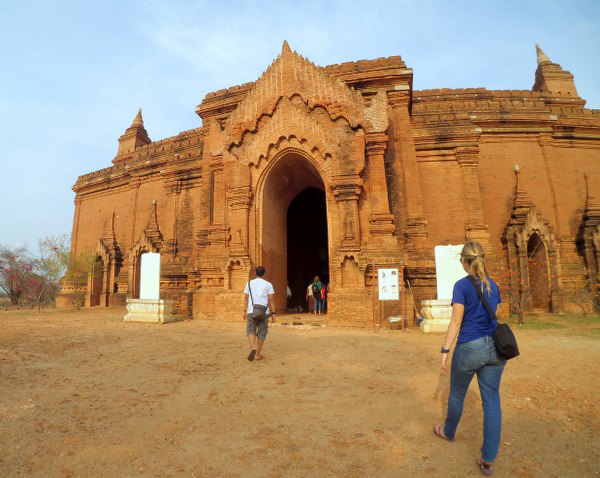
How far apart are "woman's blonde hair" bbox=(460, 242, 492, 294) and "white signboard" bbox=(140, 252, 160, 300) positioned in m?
10.1

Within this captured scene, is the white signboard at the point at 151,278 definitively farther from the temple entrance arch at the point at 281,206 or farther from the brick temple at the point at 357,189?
the temple entrance arch at the point at 281,206

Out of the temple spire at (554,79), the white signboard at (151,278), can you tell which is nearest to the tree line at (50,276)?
the white signboard at (151,278)

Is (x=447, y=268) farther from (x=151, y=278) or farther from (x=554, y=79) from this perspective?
(x=554, y=79)

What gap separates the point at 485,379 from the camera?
2.61 m

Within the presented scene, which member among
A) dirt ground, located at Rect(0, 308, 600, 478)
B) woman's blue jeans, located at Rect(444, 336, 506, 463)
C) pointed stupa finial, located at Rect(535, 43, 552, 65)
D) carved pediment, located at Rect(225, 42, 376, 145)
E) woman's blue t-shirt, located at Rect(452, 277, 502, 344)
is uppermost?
pointed stupa finial, located at Rect(535, 43, 552, 65)

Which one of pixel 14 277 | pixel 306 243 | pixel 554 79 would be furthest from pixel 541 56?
pixel 14 277

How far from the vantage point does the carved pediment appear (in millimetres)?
10781

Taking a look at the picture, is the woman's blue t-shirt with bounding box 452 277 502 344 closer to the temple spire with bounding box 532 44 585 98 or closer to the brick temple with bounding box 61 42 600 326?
the brick temple with bounding box 61 42 600 326

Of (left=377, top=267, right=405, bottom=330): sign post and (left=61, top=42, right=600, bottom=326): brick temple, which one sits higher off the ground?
(left=61, top=42, right=600, bottom=326): brick temple

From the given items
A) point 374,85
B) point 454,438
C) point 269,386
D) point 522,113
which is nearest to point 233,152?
point 374,85

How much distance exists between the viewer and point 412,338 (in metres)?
7.60

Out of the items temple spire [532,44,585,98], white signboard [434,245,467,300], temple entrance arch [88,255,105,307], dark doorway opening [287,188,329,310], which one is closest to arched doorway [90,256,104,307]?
temple entrance arch [88,255,105,307]

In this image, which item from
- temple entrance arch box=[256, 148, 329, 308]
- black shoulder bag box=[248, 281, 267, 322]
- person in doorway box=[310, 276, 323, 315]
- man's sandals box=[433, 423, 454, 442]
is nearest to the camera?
man's sandals box=[433, 423, 454, 442]

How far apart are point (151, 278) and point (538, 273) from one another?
48.3 feet
